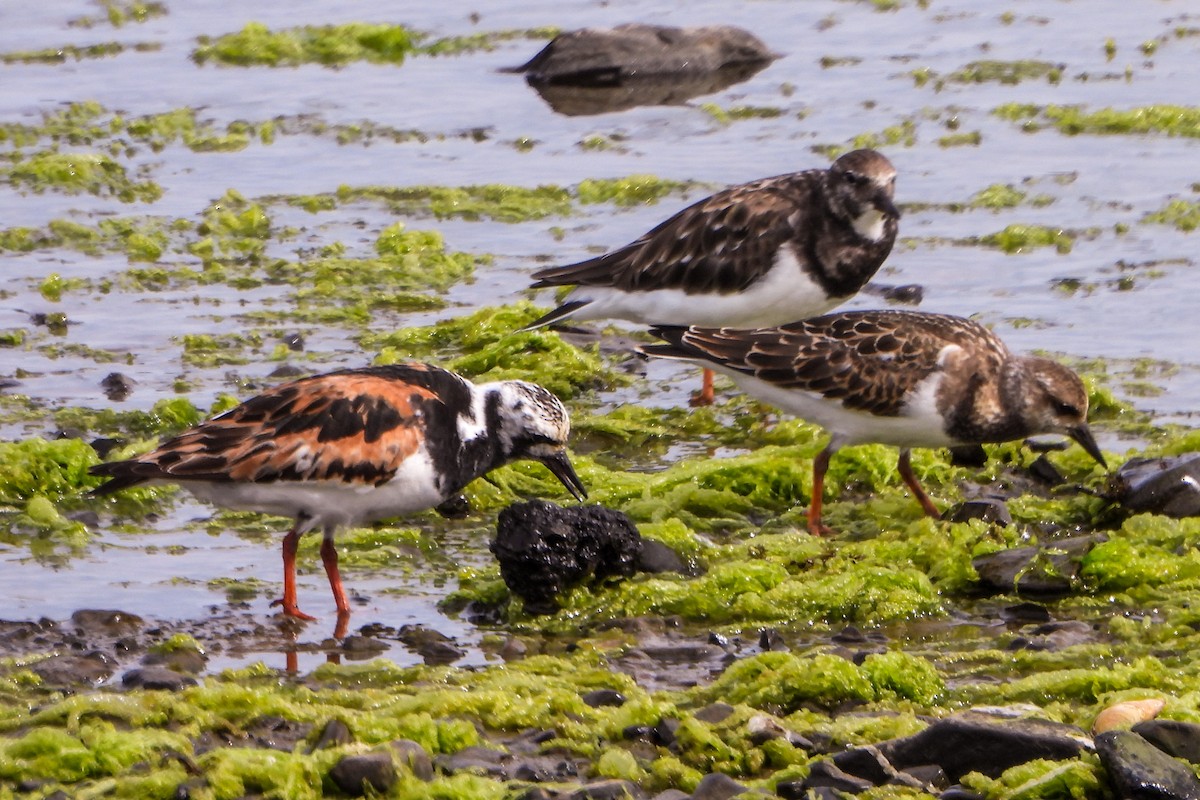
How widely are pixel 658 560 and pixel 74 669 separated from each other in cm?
208

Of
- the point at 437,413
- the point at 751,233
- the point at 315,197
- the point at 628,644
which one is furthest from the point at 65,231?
the point at 628,644

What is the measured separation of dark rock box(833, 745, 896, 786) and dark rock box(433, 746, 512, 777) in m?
0.88

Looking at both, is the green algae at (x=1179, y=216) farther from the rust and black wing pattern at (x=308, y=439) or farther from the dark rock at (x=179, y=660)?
the dark rock at (x=179, y=660)

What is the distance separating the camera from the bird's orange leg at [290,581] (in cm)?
616

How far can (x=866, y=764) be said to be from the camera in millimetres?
4414

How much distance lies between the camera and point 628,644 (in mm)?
5883

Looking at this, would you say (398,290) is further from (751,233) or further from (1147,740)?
(1147,740)

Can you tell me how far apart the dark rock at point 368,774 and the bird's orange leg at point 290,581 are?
5.51 feet

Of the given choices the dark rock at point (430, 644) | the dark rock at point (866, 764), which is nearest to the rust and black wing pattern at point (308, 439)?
the dark rock at point (430, 644)

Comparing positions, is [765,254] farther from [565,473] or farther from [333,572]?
[333,572]

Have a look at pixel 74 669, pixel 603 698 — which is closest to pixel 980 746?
pixel 603 698

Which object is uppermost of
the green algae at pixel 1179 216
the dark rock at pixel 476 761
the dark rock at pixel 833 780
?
the green algae at pixel 1179 216

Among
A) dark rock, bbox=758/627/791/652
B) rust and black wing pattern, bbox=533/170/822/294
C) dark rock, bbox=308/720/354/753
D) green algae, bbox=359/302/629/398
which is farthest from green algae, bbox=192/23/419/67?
dark rock, bbox=308/720/354/753

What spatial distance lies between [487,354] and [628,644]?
3504mm
